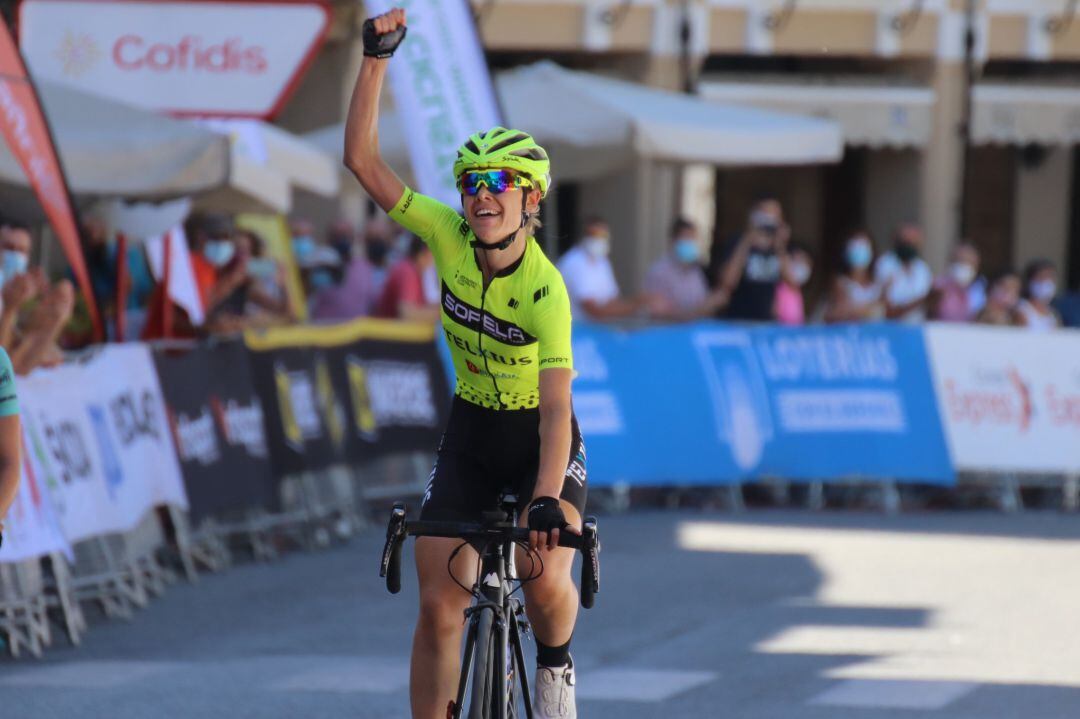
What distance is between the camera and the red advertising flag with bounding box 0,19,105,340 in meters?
11.7

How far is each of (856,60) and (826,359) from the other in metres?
12.3

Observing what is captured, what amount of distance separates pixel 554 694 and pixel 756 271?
11.6 metres

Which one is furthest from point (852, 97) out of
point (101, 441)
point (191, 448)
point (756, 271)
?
point (101, 441)

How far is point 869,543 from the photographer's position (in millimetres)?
14984

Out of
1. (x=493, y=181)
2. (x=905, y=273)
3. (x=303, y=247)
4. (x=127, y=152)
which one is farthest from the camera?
(x=303, y=247)

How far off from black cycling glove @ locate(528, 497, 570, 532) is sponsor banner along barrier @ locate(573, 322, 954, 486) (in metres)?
10.6

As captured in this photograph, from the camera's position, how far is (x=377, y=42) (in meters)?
6.61

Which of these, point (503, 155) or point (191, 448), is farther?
point (191, 448)

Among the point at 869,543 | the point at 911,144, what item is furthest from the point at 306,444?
the point at 911,144

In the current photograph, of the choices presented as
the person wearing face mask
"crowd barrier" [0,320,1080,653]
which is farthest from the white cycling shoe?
the person wearing face mask

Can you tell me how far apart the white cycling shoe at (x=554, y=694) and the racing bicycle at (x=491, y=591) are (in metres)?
0.23

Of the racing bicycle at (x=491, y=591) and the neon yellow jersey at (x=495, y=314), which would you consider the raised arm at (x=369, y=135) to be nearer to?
the neon yellow jersey at (x=495, y=314)

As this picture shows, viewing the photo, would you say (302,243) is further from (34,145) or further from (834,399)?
(34,145)

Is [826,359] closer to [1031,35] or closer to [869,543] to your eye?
[869,543]
